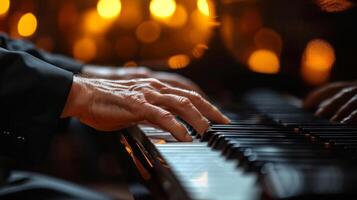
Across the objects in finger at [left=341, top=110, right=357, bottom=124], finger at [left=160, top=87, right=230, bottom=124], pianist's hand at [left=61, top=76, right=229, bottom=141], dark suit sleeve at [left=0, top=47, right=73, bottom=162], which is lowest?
dark suit sleeve at [left=0, top=47, right=73, bottom=162]

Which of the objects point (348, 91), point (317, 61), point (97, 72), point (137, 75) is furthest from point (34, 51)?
point (348, 91)

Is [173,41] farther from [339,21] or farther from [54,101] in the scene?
[54,101]

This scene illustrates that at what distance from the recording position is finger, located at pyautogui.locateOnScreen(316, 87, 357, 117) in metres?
1.44

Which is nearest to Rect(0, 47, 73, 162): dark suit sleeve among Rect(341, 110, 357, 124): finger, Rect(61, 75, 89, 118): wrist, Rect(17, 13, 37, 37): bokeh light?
Rect(61, 75, 89, 118): wrist

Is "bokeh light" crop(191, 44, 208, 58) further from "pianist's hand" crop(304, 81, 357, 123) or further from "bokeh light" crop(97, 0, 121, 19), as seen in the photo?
"bokeh light" crop(97, 0, 121, 19)

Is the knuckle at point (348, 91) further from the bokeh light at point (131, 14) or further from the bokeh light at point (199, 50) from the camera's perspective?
the bokeh light at point (131, 14)

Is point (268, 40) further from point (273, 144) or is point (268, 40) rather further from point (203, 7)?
point (273, 144)

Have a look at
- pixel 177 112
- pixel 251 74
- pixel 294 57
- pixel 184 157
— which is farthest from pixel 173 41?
pixel 184 157

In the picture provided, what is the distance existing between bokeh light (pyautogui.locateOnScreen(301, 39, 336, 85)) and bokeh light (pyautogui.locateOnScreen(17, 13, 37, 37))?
1739 millimetres

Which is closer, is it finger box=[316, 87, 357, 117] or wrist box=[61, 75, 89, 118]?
wrist box=[61, 75, 89, 118]

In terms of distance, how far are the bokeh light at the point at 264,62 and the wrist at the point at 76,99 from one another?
100 cm

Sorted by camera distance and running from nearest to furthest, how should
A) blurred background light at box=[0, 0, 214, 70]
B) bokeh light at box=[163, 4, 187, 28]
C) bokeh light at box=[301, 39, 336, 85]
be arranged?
1. bokeh light at box=[301, 39, 336, 85]
2. bokeh light at box=[163, 4, 187, 28]
3. blurred background light at box=[0, 0, 214, 70]

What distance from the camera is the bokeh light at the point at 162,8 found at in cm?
249

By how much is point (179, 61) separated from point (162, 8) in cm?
37
